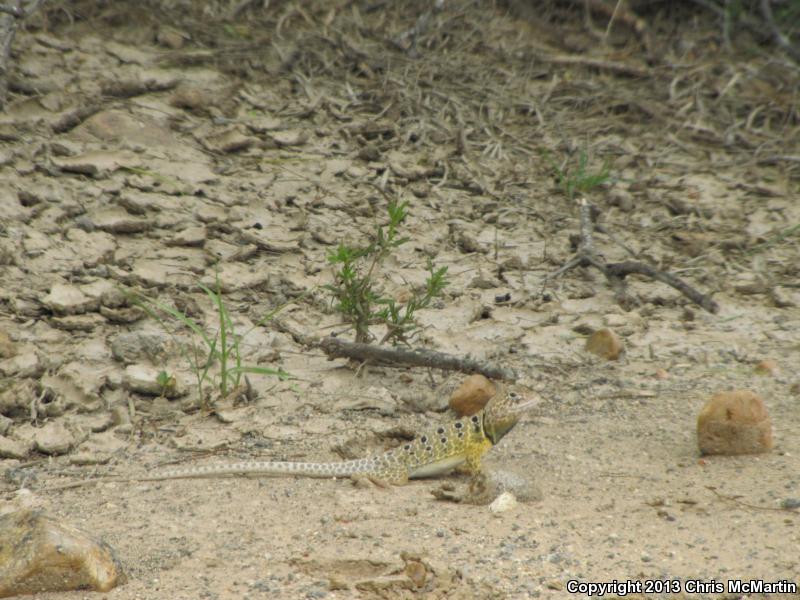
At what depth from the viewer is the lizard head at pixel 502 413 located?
4996 millimetres

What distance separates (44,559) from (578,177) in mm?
5512

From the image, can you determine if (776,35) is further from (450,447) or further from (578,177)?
(450,447)

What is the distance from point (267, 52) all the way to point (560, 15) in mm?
2952

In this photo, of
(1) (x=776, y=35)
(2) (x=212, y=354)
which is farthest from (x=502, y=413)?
(1) (x=776, y=35)

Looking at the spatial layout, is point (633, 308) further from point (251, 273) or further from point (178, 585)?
point (178, 585)

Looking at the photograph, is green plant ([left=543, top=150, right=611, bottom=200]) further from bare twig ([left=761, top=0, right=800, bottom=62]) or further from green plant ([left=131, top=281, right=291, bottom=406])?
green plant ([left=131, top=281, right=291, bottom=406])

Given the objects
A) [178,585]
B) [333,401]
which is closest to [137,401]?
[333,401]

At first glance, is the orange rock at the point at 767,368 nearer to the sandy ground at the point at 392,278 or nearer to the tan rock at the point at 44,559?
the sandy ground at the point at 392,278

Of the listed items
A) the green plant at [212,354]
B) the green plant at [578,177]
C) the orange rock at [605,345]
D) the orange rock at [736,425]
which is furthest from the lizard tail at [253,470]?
the green plant at [578,177]

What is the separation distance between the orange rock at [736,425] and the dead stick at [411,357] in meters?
1.13

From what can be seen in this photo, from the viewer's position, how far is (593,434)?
5.21 m

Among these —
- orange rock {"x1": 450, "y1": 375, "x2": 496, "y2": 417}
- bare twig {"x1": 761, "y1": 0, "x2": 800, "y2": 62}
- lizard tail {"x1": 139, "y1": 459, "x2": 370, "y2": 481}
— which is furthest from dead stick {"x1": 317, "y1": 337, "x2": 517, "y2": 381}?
bare twig {"x1": 761, "y1": 0, "x2": 800, "y2": 62}

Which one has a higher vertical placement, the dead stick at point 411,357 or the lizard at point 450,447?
the dead stick at point 411,357

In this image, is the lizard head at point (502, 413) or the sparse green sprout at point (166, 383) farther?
the sparse green sprout at point (166, 383)
